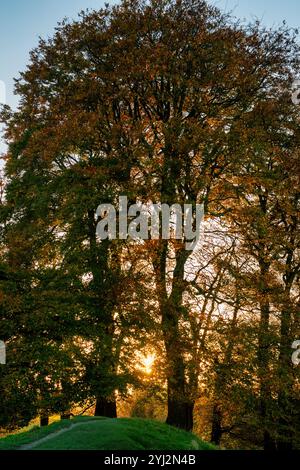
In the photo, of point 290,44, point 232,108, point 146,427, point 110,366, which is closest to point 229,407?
point 110,366

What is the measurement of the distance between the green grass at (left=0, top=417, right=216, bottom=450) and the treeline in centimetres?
822

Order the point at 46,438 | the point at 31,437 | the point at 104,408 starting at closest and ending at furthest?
the point at 46,438, the point at 31,437, the point at 104,408

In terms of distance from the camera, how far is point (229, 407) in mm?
21594

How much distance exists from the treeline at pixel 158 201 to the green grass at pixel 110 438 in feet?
27.0

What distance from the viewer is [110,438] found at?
349 inches

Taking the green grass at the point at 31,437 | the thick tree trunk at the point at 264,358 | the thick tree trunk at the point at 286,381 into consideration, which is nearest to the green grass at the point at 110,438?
the green grass at the point at 31,437

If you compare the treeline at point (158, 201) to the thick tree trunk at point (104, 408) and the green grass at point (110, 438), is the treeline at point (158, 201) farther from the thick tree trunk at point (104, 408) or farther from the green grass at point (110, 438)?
the green grass at point (110, 438)

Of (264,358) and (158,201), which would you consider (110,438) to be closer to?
(158,201)

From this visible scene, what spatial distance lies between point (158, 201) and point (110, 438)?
13842mm

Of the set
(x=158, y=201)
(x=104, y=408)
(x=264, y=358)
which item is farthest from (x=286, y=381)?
(x=158, y=201)

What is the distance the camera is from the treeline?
67.3 feet

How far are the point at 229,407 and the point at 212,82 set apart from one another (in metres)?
14.0

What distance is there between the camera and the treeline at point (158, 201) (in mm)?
20516

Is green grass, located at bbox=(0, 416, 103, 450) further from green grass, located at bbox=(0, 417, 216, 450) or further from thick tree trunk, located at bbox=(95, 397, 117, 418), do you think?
thick tree trunk, located at bbox=(95, 397, 117, 418)
